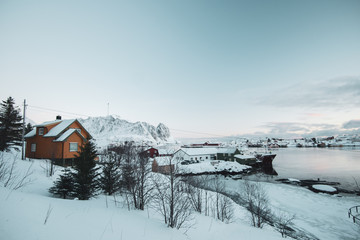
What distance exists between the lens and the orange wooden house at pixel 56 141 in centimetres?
2385

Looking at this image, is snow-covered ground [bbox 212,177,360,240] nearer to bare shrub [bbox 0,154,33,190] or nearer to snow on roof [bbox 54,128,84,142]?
bare shrub [bbox 0,154,33,190]

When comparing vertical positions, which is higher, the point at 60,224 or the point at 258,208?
the point at 60,224

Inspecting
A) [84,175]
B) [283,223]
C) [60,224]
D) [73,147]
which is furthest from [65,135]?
[283,223]

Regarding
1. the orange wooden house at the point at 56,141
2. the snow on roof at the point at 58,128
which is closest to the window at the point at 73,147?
the orange wooden house at the point at 56,141

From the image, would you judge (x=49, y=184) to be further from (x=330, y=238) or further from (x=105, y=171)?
(x=330, y=238)

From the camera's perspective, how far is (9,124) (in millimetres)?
24031

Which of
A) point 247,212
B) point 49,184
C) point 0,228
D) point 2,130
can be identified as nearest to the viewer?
point 0,228

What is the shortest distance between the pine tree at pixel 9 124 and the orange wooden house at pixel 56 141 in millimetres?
2075

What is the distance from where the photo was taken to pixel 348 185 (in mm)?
35062

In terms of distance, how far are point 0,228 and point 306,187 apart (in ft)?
153

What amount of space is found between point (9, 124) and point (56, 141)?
8.29 metres

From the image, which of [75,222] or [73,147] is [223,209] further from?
[73,147]

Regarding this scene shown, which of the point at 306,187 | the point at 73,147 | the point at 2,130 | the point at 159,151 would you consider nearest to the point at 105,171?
the point at 73,147

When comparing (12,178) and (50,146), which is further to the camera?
(50,146)
